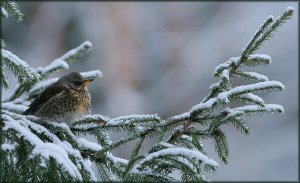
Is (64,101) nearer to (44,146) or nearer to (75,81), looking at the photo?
(75,81)

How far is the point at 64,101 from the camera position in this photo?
346cm

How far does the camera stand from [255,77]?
245 centimetres

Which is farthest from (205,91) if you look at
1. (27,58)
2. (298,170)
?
(27,58)

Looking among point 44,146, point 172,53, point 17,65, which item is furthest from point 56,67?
point 172,53

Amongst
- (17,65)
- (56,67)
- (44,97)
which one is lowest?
(17,65)

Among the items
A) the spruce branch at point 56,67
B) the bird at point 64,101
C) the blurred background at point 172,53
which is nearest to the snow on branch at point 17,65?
the bird at point 64,101

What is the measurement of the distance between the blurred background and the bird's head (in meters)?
10.6

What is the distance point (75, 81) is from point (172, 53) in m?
13.2

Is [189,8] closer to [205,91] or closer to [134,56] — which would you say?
[134,56]

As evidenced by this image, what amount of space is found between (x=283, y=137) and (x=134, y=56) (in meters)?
3.94

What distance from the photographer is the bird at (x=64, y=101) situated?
3.20m

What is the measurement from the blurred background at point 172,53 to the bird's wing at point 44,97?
35.1 feet

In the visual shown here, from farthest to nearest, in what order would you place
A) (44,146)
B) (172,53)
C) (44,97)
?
(172,53), (44,97), (44,146)

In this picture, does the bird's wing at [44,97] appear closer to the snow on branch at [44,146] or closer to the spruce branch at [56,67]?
the spruce branch at [56,67]
